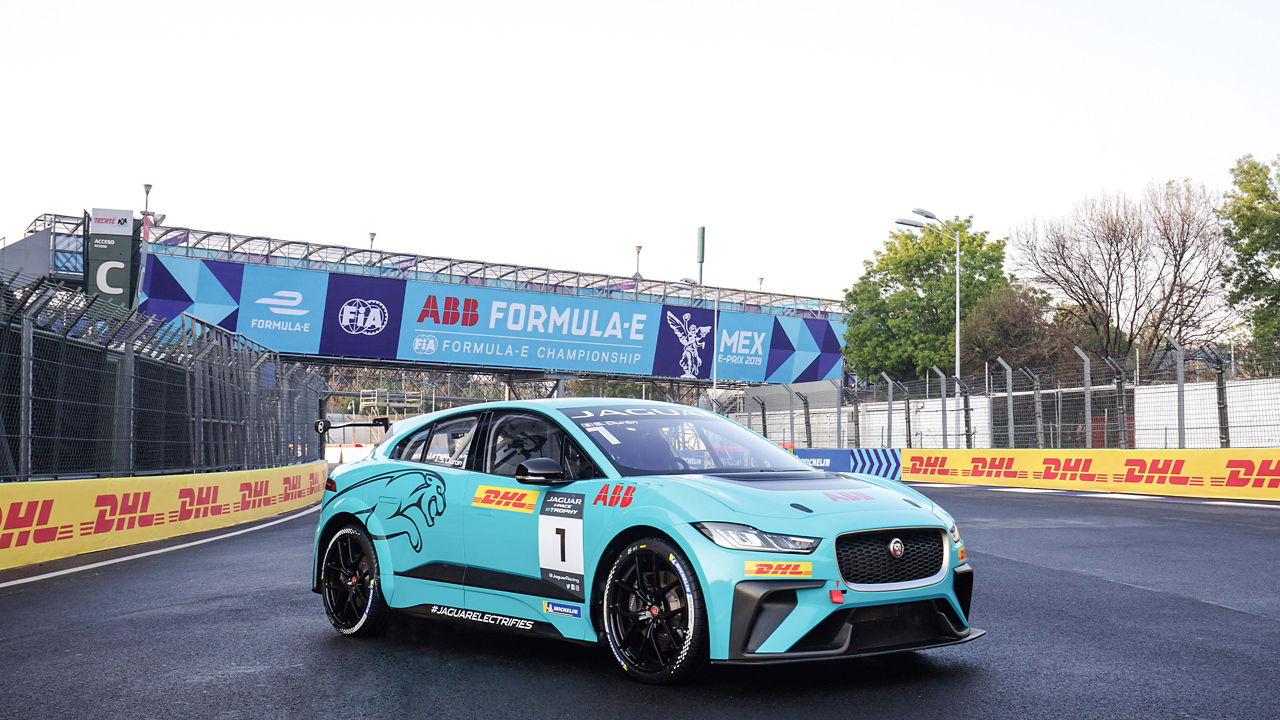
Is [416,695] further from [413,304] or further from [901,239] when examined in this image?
[901,239]

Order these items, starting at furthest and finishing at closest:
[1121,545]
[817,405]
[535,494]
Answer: [817,405] → [1121,545] → [535,494]

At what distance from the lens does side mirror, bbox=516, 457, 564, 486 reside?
5668 mm

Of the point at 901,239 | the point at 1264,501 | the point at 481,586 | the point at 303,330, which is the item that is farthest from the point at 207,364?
the point at 901,239

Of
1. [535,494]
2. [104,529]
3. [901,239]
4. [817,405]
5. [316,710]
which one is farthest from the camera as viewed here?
[901,239]

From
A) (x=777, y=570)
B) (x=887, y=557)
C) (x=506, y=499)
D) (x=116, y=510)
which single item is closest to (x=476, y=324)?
(x=116, y=510)

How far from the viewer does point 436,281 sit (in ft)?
157

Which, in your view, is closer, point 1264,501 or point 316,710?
point 316,710

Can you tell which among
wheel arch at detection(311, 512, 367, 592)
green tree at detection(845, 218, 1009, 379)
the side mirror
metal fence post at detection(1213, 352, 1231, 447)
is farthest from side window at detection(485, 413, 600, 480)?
green tree at detection(845, 218, 1009, 379)

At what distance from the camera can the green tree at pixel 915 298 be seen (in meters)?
56.7

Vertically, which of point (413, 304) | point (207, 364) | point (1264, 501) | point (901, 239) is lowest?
point (1264, 501)

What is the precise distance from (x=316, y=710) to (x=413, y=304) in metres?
43.4

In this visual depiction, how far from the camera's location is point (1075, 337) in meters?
48.2

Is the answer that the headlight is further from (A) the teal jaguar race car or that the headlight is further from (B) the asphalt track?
(B) the asphalt track

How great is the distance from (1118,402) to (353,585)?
1999 centimetres
